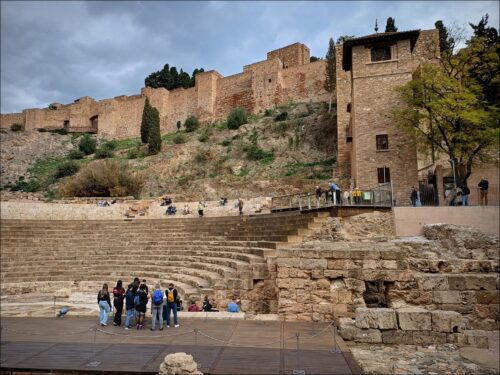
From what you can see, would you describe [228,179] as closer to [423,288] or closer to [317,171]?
[317,171]

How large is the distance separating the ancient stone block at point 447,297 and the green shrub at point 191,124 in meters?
46.6

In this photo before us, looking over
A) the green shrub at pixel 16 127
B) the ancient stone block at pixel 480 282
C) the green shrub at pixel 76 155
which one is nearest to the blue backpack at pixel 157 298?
the ancient stone block at pixel 480 282

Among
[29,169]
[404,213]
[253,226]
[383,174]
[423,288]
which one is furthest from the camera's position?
[29,169]

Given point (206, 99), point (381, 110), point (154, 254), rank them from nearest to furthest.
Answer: point (154, 254) → point (381, 110) → point (206, 99)

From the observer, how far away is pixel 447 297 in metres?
7.91

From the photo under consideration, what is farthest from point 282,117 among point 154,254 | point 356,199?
point 154,254

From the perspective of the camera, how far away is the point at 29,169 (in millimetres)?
46688

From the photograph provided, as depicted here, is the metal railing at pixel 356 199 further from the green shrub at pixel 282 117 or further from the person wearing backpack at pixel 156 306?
the green shrub at pixel 282 117

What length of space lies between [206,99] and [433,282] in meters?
49.2

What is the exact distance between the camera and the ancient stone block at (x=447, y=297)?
789cm

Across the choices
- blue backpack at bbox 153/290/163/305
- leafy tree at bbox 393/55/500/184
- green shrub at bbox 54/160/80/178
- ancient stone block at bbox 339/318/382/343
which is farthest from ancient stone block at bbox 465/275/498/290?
green shrub at bbox 54/160/80/178

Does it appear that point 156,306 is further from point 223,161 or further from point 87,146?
point 87,146

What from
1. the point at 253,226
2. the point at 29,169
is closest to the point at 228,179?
the point at 253,226

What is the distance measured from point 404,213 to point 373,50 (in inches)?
454
